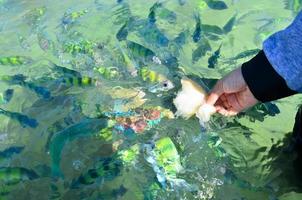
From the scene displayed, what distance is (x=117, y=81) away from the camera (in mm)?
4430

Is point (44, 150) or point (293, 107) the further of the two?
point (293, 107)

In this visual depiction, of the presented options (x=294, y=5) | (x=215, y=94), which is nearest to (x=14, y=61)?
(x=215, y=94)

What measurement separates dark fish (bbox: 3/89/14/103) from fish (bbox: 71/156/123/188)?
1.63m

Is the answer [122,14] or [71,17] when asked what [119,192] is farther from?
[71,17]

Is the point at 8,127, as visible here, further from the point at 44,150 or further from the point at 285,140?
the point at 285,140

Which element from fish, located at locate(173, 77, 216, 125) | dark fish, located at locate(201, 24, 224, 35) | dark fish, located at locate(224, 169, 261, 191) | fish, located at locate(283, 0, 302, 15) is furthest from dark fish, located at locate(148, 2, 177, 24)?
dark fish, located at locate(224, 169, 261, 191)

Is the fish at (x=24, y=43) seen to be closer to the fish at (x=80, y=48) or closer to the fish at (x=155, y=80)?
the fish at (x=80, y=48)

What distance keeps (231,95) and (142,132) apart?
82 cm

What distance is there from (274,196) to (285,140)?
586 mm

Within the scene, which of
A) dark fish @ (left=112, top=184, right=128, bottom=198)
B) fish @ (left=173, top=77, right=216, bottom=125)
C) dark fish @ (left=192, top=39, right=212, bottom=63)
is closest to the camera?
dark fish @ (left=112, top=184, right=128, bottom=198)

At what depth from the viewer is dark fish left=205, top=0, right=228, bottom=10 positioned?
577cm

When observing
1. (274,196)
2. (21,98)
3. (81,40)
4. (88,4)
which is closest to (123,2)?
(88,4)

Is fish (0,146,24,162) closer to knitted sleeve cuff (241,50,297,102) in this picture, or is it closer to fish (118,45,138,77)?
fish (118,45,138,77)

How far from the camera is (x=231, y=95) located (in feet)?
11.2
